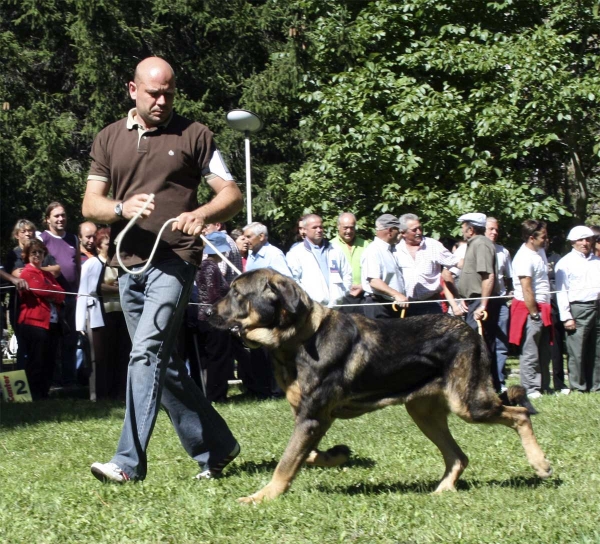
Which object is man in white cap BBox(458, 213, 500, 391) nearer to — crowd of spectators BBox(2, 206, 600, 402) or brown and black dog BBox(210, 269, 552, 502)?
crowd of spectators BBox(2, 206, 600, 402)

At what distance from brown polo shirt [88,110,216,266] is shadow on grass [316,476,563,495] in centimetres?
164

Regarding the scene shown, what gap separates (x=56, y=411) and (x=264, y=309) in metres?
5.04

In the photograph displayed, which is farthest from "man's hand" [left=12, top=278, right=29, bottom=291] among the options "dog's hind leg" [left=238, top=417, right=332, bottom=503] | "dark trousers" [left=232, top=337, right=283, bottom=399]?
"dog's hind leg" [left=238, top=417, right=332, bottom=503]

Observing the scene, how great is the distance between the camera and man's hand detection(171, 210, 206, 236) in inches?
196

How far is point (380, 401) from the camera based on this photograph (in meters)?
5.29

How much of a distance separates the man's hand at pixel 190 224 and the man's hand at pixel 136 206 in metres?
0.17

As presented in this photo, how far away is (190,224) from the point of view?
4973mm

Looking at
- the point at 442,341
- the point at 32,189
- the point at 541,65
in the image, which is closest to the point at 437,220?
the point at 541,65

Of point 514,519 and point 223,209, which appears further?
point 223,209

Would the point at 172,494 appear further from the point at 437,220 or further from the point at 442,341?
the point at 437,220

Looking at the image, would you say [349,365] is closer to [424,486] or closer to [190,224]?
[424,486]

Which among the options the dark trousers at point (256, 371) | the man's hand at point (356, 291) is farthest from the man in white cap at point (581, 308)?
the dark trousers at point (256, 371)

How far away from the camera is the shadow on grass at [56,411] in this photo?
28.9 ft

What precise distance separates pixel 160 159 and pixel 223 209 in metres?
0.47
